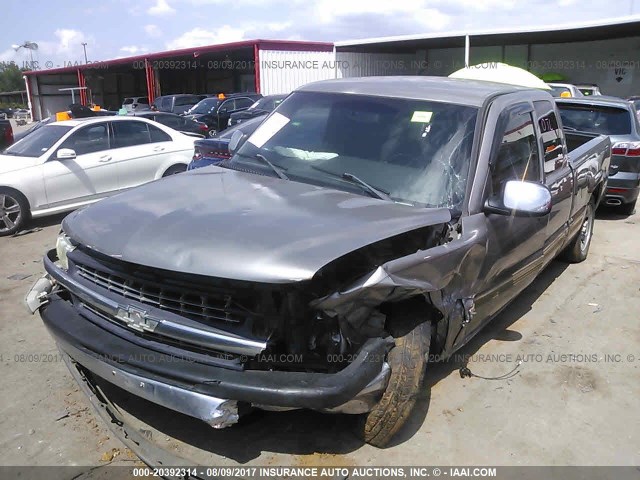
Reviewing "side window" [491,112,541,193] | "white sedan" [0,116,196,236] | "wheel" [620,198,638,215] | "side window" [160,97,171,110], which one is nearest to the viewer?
"side window" [491,112,541,193]

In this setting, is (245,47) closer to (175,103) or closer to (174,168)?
(175,103)

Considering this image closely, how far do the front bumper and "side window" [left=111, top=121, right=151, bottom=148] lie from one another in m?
6.58

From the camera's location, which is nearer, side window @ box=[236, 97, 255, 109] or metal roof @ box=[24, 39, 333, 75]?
side window @ box=[236, 97, 255, 109]

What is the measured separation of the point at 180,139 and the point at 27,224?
2800mm

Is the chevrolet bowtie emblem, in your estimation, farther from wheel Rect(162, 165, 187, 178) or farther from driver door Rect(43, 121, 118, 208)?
wheel Rect(162, 165, 187, 178)

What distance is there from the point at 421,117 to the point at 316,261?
1632 mm

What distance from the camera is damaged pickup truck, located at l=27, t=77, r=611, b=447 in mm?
2408

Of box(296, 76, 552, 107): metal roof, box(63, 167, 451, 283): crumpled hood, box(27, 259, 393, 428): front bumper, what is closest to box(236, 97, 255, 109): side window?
box(296, 76, 552, 107): metal roof

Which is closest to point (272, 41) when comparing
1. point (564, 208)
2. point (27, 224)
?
point (27, 224)

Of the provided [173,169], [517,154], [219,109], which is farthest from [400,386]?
[219,109]

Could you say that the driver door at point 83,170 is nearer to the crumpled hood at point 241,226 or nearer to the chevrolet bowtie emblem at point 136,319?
the crumpled hood at point 241,226

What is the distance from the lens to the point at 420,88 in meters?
3.78

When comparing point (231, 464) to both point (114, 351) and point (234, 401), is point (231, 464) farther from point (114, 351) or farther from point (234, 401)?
point (114, 351)

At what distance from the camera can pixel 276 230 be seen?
101 inches
